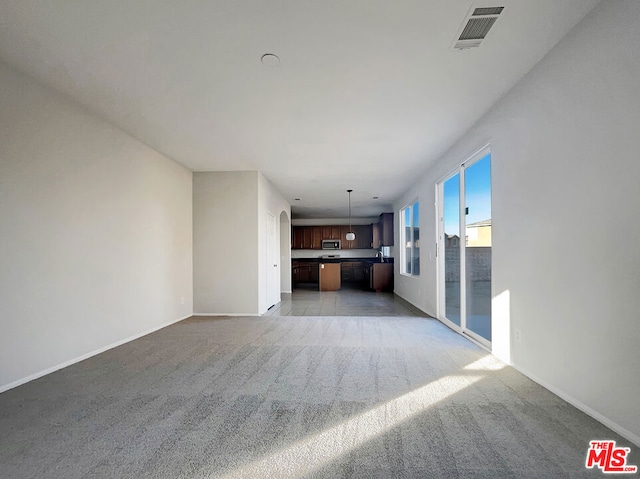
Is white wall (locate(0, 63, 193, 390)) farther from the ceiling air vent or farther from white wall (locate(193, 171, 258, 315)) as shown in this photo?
the ceiling air vent

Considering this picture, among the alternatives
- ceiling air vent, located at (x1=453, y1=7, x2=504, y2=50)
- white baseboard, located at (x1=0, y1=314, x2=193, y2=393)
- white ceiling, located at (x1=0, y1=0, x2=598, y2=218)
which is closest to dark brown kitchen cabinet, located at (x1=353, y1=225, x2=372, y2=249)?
white ceiling, located at (x1=0, y1=0, x2=598, y2=218)

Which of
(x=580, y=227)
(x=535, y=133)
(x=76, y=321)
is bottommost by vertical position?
(x=76, y=321)

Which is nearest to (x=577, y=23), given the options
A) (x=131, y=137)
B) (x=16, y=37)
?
(x=16, y=37)

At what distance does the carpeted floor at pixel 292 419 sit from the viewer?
5.42ft

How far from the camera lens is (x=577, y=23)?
2191 mm

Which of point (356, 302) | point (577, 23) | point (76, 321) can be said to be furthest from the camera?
point (356, 302)

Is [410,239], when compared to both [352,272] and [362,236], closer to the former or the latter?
[362,236]

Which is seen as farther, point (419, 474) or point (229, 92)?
point (229, 92)

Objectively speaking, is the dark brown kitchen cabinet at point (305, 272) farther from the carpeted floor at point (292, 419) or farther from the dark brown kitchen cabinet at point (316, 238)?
the carpeted floor at point (292, 419)

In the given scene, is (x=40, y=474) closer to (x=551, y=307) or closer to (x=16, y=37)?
(x=16, y=37)

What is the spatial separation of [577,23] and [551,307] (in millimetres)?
1986

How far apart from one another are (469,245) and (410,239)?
376cm

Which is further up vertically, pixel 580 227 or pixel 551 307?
pixel 580 227

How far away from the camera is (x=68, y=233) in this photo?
3.26 m
